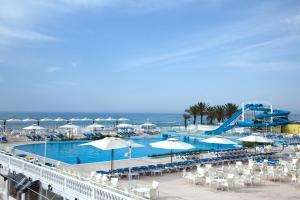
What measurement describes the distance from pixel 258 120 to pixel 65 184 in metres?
34.7

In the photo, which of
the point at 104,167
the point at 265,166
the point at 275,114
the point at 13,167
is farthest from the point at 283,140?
the point at 13,167

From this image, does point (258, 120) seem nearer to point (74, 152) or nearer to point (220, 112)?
point (220, 112)

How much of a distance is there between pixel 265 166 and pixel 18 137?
2414cm

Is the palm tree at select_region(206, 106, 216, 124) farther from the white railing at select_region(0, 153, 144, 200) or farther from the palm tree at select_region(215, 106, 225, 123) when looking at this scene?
the white railing at select_region(0, 153, 144, 200)

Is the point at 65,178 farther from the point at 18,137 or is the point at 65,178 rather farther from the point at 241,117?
the point at 241,117

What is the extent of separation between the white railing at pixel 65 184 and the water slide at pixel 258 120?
29.0m

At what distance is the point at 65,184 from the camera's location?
34.1ft

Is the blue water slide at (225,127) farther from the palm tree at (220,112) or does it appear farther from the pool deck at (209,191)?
the pool deck at (209,191)

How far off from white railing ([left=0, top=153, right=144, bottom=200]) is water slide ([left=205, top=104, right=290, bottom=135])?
29.0 metres

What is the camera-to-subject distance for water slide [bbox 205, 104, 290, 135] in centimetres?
4038

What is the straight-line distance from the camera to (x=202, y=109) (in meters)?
55.5

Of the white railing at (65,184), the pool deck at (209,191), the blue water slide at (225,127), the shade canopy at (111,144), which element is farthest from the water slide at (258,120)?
the white railing at (65,184)

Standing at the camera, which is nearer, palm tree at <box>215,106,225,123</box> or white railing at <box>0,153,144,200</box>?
white railing at <box>0,153,144,200</box>

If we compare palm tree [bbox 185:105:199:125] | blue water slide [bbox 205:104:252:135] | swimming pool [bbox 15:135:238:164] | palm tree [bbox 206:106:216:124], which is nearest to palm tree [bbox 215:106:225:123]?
palm tree [bbox 206:106:216:124]
